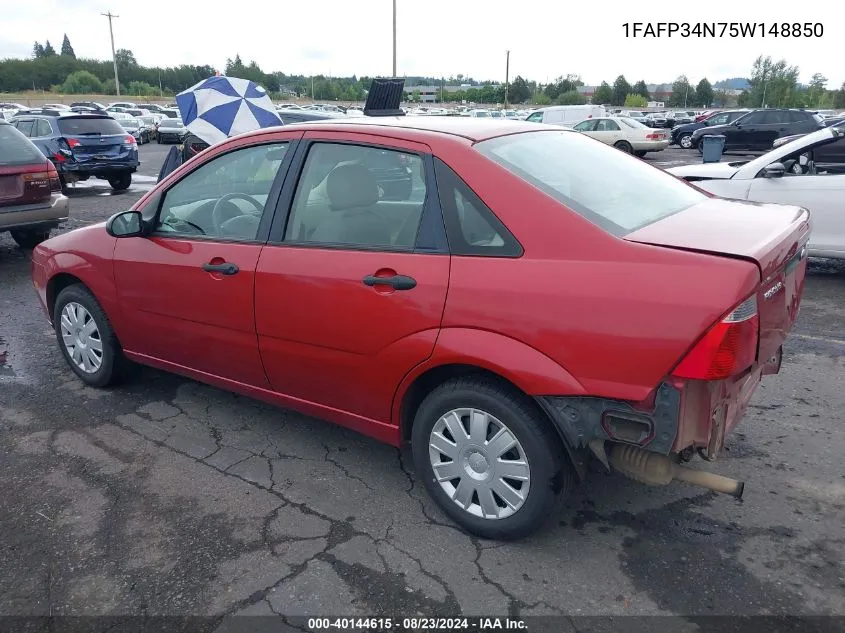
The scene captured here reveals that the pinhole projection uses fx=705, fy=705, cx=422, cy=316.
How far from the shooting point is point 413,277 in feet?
9.45

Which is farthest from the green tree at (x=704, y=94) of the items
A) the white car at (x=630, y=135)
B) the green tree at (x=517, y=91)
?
the white car at (x=630, y=135)

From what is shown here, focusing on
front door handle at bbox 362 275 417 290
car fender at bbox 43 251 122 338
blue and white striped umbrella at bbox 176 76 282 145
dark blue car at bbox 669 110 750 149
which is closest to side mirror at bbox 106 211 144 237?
car fender at bbox 43 251 122 338

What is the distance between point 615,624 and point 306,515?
54.6 inches

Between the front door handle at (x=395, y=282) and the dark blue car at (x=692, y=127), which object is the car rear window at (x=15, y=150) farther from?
the dark blue car at (x=692, y=127)

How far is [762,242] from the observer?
2623 mm

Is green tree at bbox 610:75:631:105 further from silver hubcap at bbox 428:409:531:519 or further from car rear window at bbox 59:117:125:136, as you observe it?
silver hubcap at bbox 428:409:531:519

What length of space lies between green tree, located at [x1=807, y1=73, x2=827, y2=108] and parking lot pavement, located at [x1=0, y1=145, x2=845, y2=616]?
280 ft

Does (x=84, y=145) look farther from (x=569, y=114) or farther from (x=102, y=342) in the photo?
(x=569, y=114)

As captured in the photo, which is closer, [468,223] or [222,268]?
[468,223]

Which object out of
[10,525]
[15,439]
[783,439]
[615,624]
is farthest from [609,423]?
[15,439]

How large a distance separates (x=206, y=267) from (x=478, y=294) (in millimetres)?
1572

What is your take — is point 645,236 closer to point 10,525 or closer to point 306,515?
point 306,515

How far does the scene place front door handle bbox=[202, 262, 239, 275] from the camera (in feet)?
11.4

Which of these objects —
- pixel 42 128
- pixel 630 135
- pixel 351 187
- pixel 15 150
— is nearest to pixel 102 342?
pixel 351 187
